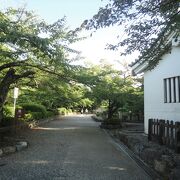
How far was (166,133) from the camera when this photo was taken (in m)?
13.9

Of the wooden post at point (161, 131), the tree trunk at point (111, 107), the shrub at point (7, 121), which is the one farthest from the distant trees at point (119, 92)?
the wooden post at point (161, 131)

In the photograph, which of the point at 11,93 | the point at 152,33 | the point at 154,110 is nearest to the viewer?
the point at 152,33

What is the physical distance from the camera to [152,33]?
8.87 m

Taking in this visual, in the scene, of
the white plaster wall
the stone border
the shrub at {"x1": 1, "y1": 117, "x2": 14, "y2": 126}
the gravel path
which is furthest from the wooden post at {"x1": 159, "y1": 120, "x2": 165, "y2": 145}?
the shrub at {"x1": 1, "y1": 117, "x2": 14, "y2": 126}

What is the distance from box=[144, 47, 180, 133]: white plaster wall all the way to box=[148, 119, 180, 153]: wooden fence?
0.96m

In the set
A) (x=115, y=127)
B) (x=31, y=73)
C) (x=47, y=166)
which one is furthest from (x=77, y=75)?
(x=115, y=127)

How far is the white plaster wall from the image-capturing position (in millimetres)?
15211

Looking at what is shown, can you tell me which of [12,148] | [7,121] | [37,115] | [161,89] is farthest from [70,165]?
[37,115]

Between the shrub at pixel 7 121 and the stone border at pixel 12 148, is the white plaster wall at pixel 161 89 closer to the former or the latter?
the stone border at pixel 12 148

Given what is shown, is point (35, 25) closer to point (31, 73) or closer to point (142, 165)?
point (31, 73)

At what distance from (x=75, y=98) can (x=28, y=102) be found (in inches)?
260

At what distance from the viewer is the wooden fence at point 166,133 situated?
39.2ft

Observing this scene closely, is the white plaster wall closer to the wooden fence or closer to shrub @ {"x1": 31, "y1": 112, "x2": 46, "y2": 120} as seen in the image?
the wooden fence

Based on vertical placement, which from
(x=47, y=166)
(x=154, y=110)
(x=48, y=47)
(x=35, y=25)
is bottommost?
(x=47, y=166)
